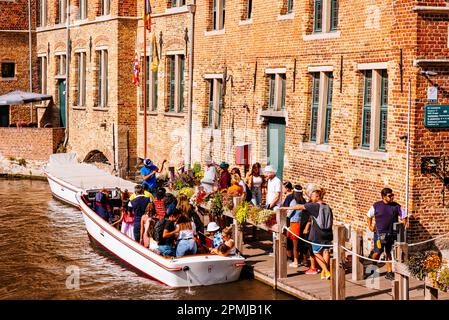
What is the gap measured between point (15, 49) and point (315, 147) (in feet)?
78.6

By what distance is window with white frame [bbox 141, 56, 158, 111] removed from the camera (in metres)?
31.8

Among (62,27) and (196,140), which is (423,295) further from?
(62,27)

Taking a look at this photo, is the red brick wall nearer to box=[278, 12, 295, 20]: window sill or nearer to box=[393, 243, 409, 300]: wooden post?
box=[278, 12, 295, 20]: window sill

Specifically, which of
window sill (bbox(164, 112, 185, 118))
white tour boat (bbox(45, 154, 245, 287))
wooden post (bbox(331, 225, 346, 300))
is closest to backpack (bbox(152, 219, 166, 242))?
white tour boat (bbox(45, 154, 245, 287))

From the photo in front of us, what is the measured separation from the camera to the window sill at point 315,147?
20913mm

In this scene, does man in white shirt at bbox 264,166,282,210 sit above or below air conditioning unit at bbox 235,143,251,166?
below

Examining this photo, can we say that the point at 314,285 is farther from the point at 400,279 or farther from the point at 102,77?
the point at 102,77

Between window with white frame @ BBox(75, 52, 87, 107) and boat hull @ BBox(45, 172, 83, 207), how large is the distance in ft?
21.4

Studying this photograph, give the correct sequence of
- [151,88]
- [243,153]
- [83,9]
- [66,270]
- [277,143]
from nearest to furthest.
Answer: [66,270], [277,143], [243,153], [151,88], [83,9]

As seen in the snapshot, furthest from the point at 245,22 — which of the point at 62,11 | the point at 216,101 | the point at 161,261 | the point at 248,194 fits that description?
the point at 62,11

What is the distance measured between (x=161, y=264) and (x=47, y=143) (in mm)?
20449

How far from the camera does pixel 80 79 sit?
122ft

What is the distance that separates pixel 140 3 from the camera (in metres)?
32.7
